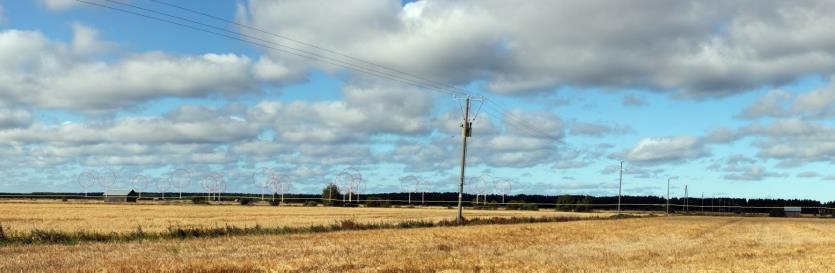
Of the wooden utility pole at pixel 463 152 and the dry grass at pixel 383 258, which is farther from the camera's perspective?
the wooden utility pole at pixel 463 152

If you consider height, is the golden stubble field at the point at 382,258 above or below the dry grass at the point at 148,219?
above

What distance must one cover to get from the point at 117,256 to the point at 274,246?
671 cm

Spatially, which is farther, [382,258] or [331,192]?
[331,192]

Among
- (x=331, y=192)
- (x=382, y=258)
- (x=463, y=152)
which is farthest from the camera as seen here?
(x=331, y=192)

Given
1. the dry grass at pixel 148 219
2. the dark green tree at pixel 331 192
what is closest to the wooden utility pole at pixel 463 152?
the dry grass at pixel 148 219

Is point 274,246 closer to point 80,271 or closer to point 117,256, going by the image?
point 117,256

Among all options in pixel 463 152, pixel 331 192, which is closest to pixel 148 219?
pixel 463 152

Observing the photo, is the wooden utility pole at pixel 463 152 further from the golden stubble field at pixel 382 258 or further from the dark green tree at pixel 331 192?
the dark green tree at pixel 331 192

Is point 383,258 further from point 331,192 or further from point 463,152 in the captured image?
point 331,192

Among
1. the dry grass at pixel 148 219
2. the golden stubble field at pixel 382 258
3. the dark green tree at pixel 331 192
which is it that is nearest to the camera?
the golden stubble field at pixel 382 258

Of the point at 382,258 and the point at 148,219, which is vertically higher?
the point at 382,258

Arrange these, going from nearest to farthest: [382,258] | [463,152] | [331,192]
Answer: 1. [382,258]
2. [463,152]
3. [331,192]

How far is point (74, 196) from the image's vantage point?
17075 centimetres

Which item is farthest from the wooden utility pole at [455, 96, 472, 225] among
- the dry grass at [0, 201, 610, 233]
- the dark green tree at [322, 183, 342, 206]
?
the dark green tree at [322, 183, 342, 206]
